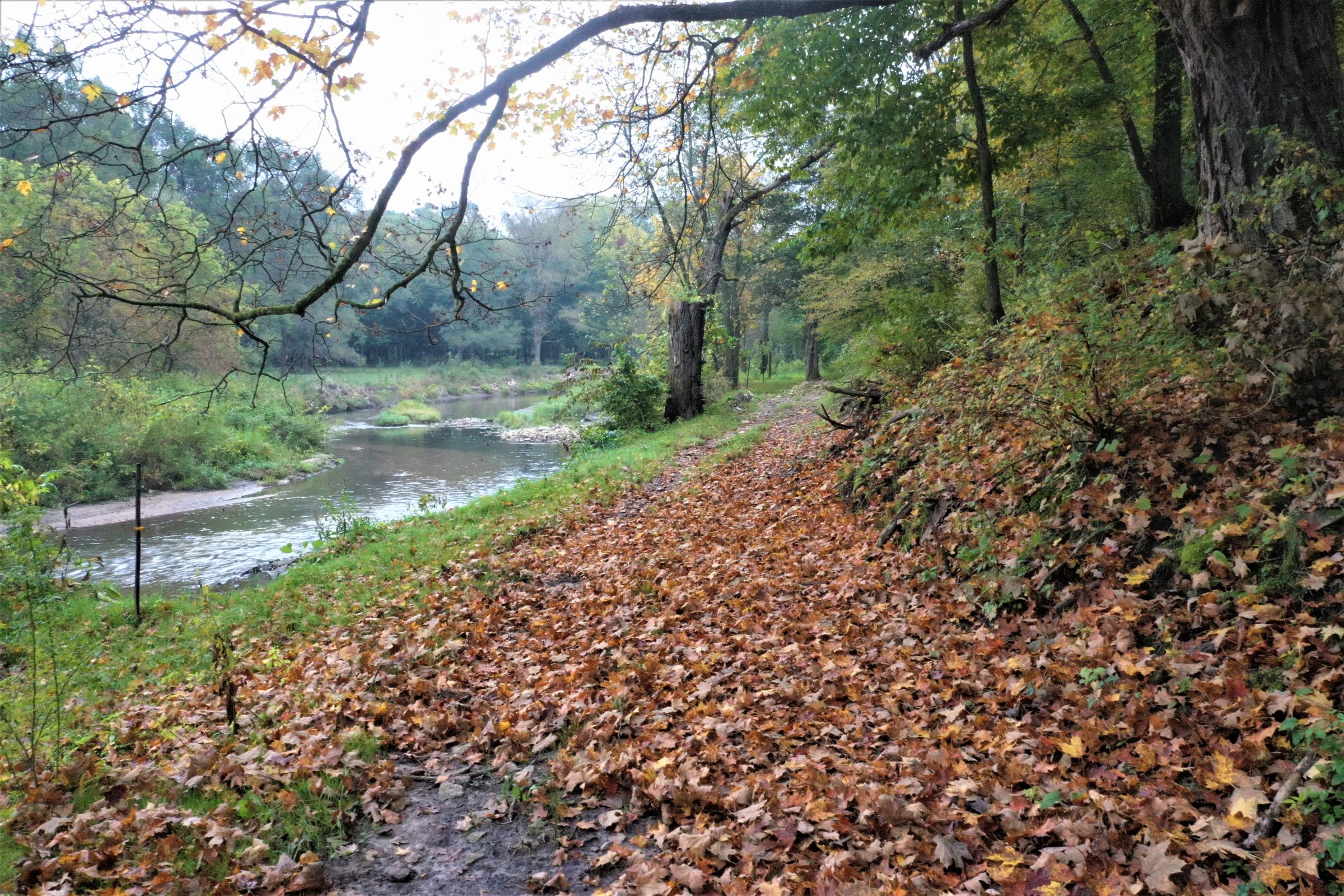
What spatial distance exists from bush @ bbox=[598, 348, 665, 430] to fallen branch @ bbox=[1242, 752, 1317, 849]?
17880 millimetres

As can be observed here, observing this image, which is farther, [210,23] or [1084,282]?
[1084,282]

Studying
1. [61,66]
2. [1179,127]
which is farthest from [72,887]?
[1179,127]

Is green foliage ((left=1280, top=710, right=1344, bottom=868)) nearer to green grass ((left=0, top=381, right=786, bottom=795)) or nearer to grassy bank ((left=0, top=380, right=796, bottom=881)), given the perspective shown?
grassy bank ((left=0, top=380, right=796, bottom=881))

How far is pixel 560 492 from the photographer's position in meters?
12.3

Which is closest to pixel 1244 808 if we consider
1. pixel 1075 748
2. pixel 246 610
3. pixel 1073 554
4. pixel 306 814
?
pixel 1075 748

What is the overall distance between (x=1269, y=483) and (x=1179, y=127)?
815 cm

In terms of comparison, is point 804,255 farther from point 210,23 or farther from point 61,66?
point 61,66

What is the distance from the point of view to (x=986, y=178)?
8.67m

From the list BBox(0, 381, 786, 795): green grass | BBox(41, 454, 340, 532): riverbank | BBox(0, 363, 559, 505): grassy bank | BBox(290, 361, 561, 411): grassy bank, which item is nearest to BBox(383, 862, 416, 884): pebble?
BBox(0, 381, 786, 795): green grass

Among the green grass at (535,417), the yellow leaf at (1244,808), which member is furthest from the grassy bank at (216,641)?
the green grass at (535,417)

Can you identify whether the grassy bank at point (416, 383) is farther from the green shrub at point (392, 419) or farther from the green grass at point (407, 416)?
the green grass at point (407, 416)

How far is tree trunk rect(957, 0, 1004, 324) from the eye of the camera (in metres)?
8.34

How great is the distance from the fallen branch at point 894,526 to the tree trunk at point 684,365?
45.4 ft

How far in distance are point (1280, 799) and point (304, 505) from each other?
19.6 m
